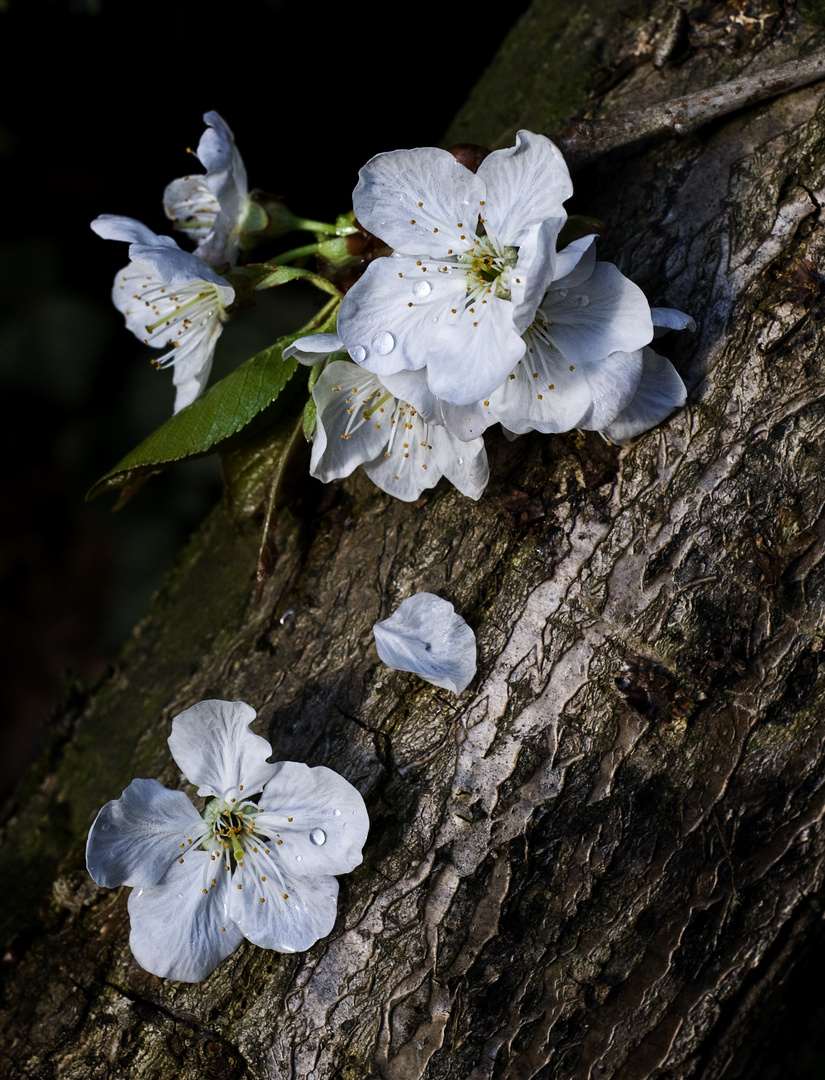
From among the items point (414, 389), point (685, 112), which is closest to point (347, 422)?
point (414, 389)

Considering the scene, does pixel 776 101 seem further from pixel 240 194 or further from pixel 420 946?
pixel 420 946

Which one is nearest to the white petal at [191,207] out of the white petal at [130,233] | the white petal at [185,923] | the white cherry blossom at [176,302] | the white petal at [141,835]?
the white cherry blossom at [176,302]

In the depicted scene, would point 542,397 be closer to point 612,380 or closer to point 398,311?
point 612,380

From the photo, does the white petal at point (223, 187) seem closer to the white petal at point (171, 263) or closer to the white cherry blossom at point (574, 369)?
the white petal at point (171, 263)

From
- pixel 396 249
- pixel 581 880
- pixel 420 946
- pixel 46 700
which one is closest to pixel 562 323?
pixel 396 249

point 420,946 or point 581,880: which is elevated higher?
point 581,880

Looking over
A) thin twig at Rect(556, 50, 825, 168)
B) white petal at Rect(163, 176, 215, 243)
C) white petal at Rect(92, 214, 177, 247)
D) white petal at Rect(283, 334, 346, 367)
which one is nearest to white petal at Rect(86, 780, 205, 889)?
white petal at Rect(283, 334, 346, 367)

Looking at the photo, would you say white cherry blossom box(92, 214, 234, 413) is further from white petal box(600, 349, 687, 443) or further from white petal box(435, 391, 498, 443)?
white petal box(600, 349, 687, 443)
